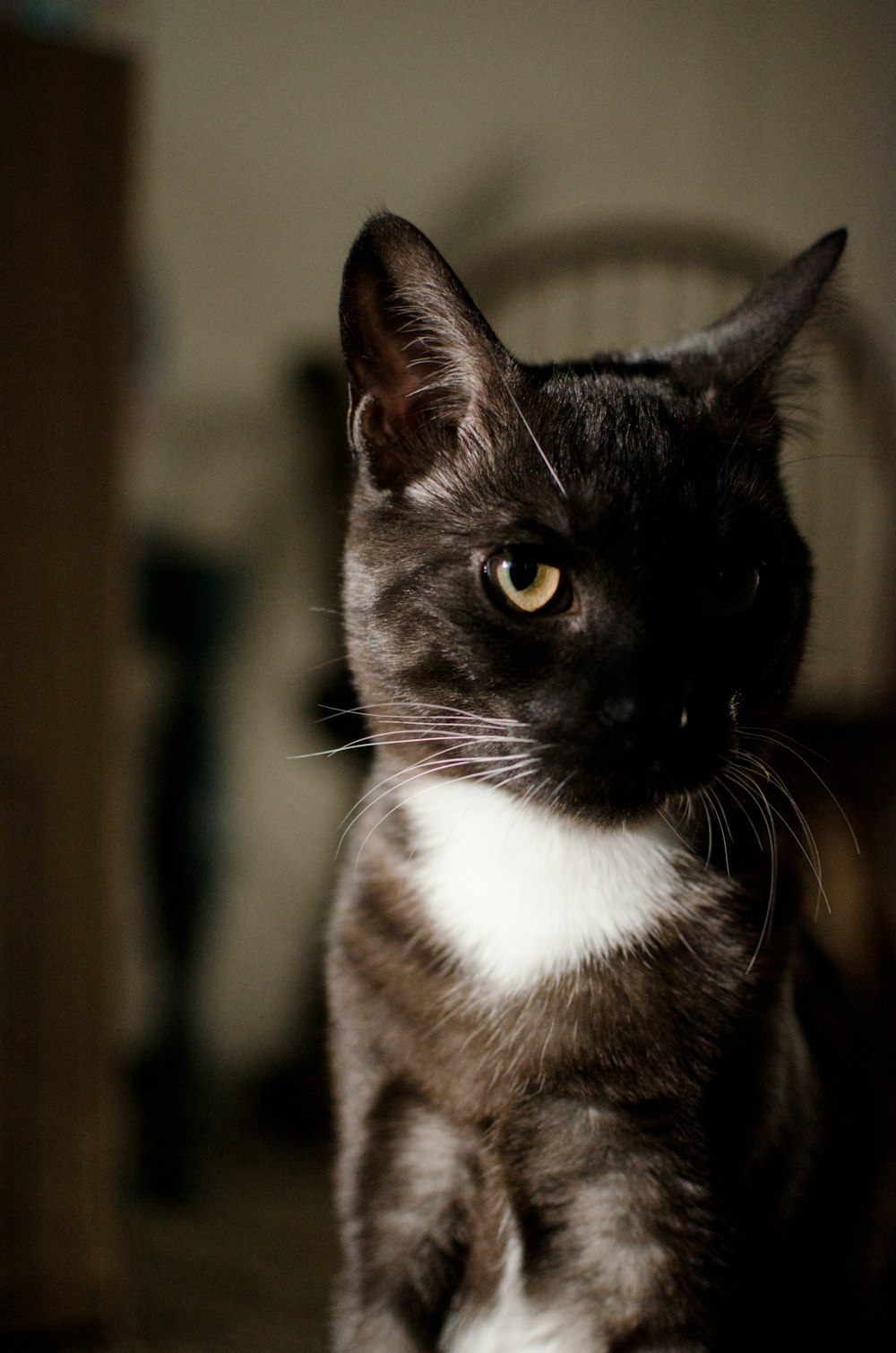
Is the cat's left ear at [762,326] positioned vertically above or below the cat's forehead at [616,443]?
above

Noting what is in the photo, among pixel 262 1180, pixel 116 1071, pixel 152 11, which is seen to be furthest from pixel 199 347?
pixel 262 1180

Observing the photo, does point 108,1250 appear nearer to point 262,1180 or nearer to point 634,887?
point 262,1180

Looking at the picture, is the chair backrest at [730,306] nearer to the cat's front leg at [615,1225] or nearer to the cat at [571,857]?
the cat at [571,857]

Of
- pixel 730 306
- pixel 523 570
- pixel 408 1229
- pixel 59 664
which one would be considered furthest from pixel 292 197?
pixel 408 1229

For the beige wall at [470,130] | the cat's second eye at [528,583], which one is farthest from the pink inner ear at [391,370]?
the beige wall at [470,130]

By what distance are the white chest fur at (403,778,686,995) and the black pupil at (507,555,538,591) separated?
12 cm

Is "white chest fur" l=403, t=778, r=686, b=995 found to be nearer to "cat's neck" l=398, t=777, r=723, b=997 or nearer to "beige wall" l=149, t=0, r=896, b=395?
"cat's neck" l=398, t=777, r=723, b=997

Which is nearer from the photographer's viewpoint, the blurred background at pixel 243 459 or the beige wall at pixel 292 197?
the blurred background at pixel 243 459

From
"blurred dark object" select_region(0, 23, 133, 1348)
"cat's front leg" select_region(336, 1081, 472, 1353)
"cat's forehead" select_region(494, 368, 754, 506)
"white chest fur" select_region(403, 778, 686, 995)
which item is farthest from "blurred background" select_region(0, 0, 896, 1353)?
"cat's front leg" select_region(336, 1081, 472, 1353)

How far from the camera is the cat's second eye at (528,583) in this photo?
1.99 ft

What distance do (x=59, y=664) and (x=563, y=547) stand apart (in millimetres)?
695

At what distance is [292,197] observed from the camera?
1.88 metres

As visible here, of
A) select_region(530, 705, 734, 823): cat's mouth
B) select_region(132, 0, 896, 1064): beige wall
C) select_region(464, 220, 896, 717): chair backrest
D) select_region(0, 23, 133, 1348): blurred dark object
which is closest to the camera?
select_region(530, 705, 734, 823): cat's mouth

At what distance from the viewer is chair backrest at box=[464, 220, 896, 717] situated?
195 cm
